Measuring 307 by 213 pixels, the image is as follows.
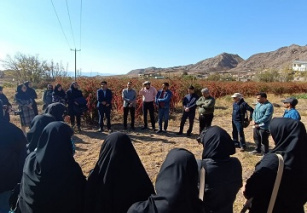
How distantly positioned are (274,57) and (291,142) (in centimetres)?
15511

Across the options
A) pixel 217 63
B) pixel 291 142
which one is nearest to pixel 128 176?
pixel 291 142

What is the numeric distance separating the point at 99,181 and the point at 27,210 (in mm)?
675

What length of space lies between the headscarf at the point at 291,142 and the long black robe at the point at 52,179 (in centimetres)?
182

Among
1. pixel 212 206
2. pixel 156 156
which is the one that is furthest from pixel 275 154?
pixel 156 156

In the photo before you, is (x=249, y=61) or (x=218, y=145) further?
(x=249, y=61)

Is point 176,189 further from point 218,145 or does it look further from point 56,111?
point 56,111

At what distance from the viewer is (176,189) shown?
5.25 ft

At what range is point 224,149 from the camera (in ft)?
Result: 7.79

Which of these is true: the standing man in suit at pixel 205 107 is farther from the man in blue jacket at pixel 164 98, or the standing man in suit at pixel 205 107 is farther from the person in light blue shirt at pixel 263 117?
the person in light blue shirt at pixel 263 117

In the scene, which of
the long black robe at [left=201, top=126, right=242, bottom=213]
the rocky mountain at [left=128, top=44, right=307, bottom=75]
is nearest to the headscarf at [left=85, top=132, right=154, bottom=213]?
the long black robe at [left=201, top=126, right=242, bottom=213]

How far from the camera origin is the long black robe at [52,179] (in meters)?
2.04

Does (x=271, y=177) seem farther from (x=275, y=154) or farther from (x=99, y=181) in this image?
(x=99, y=181)

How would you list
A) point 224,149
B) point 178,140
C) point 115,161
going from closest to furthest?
point 115,161 < point 224,149 < point 178,140

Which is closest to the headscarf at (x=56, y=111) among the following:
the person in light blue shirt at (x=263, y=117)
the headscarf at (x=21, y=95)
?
the headscarf at (x=21, y=95)
